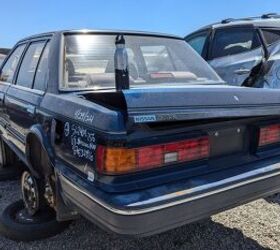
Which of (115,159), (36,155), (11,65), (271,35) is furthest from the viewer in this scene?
(271,35)

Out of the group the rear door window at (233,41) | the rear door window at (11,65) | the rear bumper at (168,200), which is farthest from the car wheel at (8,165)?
the rear door window at (233,41)

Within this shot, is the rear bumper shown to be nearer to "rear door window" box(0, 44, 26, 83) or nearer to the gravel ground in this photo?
the gravel ground

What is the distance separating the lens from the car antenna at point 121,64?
2805 mm

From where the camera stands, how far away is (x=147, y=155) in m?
2.55

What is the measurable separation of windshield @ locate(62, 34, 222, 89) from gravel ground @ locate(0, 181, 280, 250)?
118 centimetres

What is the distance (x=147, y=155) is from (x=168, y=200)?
0.27 metres

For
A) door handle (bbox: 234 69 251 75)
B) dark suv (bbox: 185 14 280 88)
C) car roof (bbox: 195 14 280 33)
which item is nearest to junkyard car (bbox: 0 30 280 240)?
dark suv (bbox: 185 14 280 88)

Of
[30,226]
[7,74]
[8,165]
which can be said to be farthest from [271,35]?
[30,226]

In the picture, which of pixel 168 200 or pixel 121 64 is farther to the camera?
pixel 121 64

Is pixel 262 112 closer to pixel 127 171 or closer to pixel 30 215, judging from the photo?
pixel 127 171

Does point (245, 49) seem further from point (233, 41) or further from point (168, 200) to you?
point (168, 200)

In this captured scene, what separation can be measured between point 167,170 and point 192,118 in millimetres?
334

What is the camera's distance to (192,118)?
2561 mm

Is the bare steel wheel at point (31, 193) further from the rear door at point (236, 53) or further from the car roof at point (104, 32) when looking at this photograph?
the rear door at point (236, 53)
